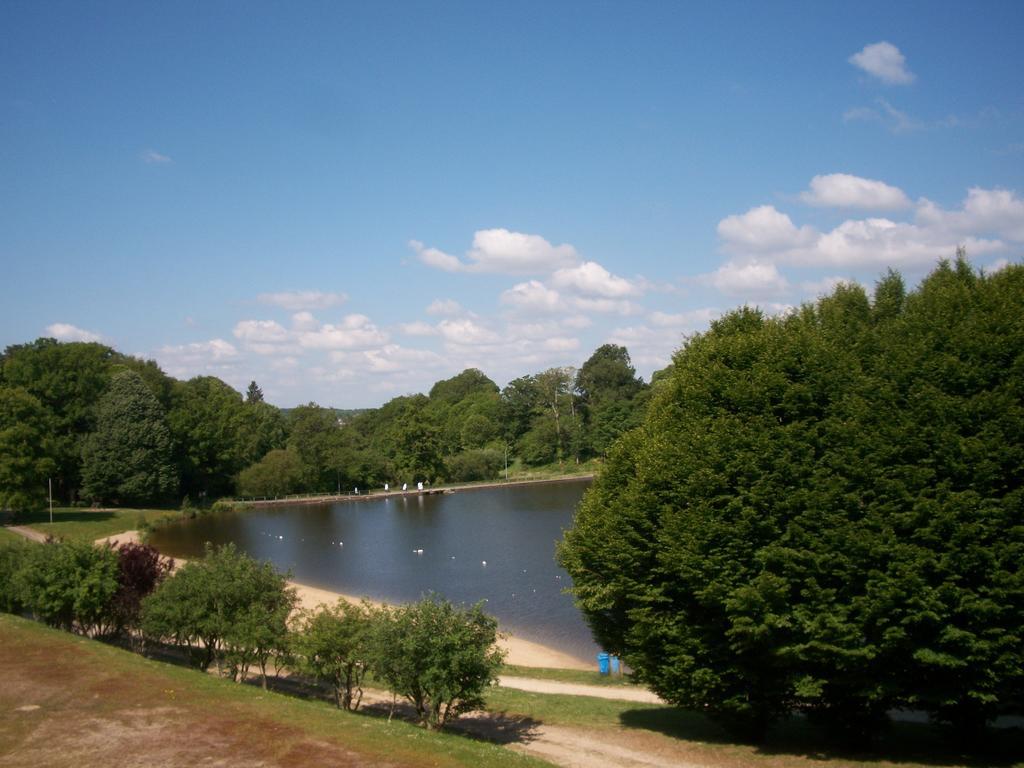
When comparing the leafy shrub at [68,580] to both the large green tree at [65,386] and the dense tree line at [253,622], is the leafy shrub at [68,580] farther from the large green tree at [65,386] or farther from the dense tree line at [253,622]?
the large green tree at [65,386]

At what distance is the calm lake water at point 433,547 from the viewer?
135 feet

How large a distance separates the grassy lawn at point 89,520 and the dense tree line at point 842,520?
182ft

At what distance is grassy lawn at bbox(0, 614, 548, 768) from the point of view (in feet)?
51.1

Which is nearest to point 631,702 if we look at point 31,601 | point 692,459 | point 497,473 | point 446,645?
point 446,645

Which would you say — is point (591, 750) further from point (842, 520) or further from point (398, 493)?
point (398, 493)

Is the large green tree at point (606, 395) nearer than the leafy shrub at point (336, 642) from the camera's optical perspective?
No

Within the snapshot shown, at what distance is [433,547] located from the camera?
59844mm

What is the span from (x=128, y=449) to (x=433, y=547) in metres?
35.1

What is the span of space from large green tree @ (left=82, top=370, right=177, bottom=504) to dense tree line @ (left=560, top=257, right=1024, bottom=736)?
68.3 meters

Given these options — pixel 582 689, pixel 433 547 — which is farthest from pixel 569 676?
pixel 433 547

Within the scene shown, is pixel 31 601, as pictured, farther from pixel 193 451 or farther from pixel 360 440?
pixel 360 440

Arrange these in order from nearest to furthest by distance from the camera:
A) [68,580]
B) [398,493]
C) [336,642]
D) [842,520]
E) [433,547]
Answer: [842,520] → [336,642] → [68,580] → [433,547] → [398,493]

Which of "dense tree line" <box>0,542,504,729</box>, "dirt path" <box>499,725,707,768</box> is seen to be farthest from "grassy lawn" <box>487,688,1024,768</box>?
"dense tree line" <box>0,542,504,729</box>

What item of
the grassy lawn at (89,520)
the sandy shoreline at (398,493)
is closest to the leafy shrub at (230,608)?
the grassy lawn at (89,520)
